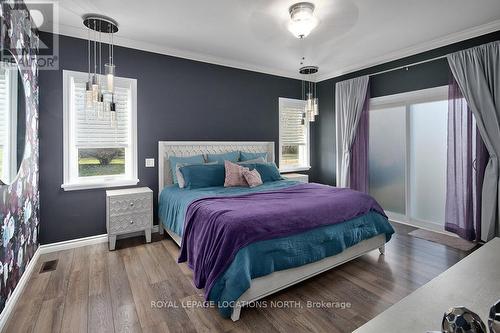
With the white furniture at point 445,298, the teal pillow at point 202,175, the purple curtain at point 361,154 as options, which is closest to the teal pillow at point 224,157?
the teal pillow at point 202,175

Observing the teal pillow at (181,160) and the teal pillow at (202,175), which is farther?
the teal pillow at (181,160)

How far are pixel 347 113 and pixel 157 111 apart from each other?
10.9ft

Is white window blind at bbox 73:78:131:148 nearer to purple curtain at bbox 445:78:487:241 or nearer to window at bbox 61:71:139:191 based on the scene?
window at bbox 61:71:139:191

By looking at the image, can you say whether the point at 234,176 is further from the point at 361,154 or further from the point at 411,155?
the point at 411,155

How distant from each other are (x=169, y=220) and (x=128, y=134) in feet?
4.59

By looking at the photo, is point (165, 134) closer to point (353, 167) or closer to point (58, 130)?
point (58, 130)

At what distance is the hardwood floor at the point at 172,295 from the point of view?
185 cm

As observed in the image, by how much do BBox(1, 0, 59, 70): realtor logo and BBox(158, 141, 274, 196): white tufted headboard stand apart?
5.32 ft

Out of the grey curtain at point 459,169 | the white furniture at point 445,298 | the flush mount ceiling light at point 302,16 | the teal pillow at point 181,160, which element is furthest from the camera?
the teal pillow at point 181,160

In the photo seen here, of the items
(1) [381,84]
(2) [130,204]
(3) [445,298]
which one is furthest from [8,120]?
(1) [381,84]

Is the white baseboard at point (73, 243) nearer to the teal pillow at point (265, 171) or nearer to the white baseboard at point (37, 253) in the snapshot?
the white baseboard at point (37, 253)

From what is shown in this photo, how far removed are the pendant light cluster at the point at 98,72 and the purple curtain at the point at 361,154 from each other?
3.92m

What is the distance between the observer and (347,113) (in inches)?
188

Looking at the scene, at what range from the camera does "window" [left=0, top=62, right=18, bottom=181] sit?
6.23 ft
